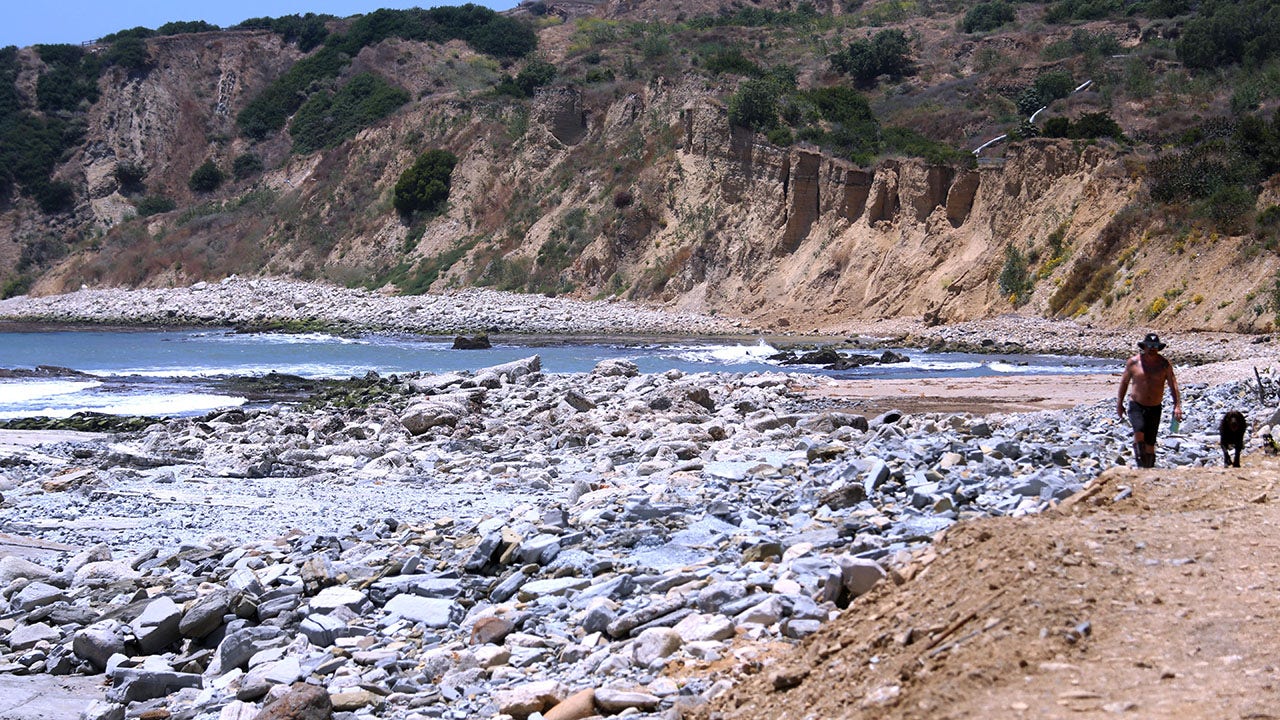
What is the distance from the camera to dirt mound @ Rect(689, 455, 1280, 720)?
4.22 m

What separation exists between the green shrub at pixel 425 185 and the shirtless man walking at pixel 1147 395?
5366cm

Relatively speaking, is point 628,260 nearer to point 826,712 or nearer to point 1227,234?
point 1227,234

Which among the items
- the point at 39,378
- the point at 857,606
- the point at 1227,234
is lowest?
the point at 39,378

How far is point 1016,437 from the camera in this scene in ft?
34.5

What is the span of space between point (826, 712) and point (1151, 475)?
144 inches

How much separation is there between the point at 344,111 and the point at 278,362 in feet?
143

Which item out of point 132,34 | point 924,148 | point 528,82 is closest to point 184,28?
point 132,34

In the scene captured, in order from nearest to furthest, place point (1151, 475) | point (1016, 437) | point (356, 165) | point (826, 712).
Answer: point (826, 712) < point (1151, 475) < point (1016, 437) < point (356, 165)

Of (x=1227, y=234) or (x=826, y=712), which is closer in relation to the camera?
(x=826, y=712)

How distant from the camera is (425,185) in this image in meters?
60.5

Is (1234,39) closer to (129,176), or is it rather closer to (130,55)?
(129,176)

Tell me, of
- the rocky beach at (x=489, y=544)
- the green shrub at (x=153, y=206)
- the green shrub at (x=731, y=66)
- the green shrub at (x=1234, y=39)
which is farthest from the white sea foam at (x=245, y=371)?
the green shrub at (x=153, y=206)

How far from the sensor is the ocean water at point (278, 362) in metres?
25.0

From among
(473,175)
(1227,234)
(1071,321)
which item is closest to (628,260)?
(473,175)
